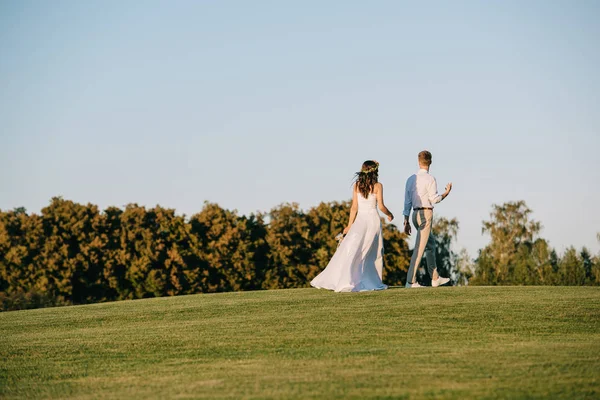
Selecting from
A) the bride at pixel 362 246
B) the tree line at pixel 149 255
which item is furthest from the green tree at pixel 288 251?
the bride at pixel 362 246

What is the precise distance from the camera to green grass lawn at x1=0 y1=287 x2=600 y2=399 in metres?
8.88

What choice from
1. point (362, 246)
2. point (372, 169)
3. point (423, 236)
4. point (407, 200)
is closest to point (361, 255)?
point (362, 246)

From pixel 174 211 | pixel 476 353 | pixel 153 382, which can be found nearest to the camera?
pixel 153 382

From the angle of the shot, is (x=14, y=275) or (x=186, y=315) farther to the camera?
(x=14, y=275)

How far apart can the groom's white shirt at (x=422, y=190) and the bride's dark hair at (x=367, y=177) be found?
912 mm

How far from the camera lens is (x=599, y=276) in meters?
26.7

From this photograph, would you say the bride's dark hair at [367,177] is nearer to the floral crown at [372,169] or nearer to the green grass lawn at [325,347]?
the floral crown at [372,169]

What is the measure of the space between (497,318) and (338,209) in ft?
84.8

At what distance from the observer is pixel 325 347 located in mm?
11602

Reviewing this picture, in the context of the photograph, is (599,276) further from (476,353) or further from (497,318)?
(476,353)

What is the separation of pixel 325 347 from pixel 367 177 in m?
7.38

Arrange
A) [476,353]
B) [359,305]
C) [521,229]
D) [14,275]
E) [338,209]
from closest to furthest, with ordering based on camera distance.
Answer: [476,353]
[359,305]
[14,275]
[338,209]
[521,229]

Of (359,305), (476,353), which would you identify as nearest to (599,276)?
(359,305)

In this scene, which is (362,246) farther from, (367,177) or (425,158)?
(425,158)
